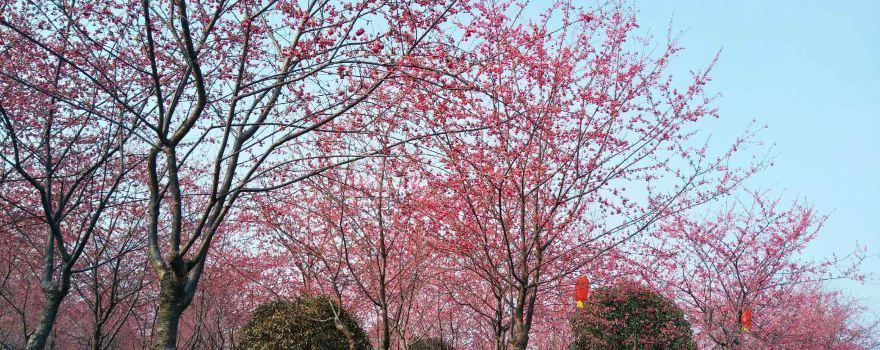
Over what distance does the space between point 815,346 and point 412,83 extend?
54.6ft

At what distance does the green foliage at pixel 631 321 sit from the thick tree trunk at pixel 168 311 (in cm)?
859

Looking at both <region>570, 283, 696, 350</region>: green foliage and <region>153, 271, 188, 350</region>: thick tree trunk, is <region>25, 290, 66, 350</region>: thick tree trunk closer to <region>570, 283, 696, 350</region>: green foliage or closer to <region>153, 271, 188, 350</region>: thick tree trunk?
<region>153, 271, 188, 350</region>: thick tree trunk

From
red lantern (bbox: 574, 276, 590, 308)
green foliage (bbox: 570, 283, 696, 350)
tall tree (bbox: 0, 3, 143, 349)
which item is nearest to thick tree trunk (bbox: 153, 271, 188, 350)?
tall tree (bbox: 0, 3, 143, 349)

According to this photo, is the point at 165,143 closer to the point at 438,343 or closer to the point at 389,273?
the point at 389,273

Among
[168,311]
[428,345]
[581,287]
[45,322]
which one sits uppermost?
[428,345]

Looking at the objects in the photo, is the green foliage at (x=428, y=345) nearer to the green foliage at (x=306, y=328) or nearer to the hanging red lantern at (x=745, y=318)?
the green foliage at (x=306, y=328)

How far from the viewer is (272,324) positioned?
11.3 meters

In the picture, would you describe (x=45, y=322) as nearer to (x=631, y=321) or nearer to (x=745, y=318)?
(x=631, y=321)

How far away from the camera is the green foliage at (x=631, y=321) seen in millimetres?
12492

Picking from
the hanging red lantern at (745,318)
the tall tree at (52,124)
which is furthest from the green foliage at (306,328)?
the hanging red lantern at (745,318)

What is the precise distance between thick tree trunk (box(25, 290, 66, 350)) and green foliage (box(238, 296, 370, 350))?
3599 mm

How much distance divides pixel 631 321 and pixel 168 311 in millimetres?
9099

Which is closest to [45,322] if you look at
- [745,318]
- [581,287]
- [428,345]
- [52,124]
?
[52,124]

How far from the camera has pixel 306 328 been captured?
36.4 ft
